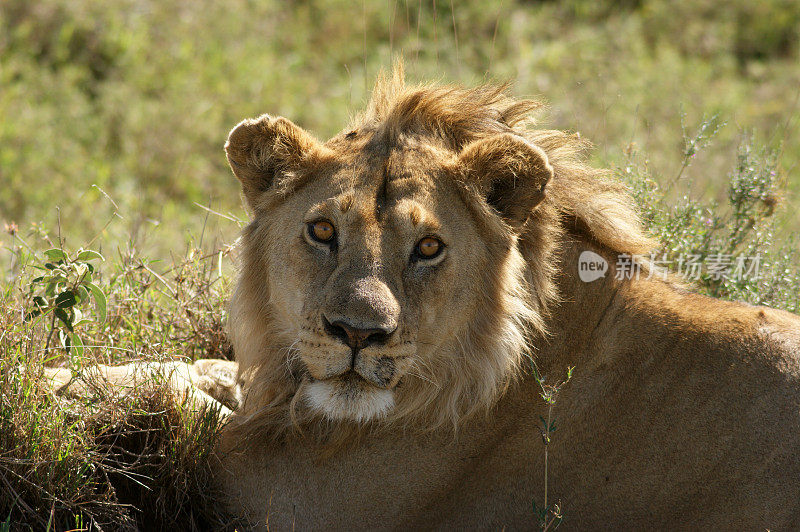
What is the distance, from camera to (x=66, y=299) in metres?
3.82

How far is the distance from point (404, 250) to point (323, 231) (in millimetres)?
339

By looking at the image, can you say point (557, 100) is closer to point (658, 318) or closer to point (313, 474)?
point (658, 318)

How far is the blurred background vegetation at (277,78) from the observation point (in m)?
8.34

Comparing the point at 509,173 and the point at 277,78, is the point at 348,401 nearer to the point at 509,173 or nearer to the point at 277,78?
the point at 509,173

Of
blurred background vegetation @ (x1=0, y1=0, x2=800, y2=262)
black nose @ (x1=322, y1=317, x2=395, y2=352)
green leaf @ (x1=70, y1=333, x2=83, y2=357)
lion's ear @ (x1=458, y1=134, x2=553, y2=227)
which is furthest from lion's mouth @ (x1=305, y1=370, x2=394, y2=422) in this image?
blurred background vegetation @ (x1=0, y1=0, x2=800, y2=262)

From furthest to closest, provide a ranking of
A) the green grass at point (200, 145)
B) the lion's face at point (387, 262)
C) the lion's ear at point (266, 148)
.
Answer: the green grass at point (200, 145) < the lion's ear at point (266, 148) < the lion's face at point (387, 262)

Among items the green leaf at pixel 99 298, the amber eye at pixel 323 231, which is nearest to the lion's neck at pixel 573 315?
the amber eye at pixel 323 231

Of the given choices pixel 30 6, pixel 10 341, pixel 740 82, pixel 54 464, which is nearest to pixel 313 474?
pixel 54 464

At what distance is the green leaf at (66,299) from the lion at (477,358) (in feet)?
2.21

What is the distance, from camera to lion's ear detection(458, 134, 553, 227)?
3590 mm

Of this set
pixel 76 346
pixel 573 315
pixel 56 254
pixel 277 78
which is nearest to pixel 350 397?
pixel 573 315

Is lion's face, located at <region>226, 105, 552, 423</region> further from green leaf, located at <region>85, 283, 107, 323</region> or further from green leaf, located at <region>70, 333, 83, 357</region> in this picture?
green leaf, located at <region>70, 333, 83, 357</region>

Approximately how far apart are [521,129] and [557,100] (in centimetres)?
631

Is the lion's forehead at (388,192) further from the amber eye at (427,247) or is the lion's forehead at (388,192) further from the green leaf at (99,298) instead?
the green leaf at (99,298)
